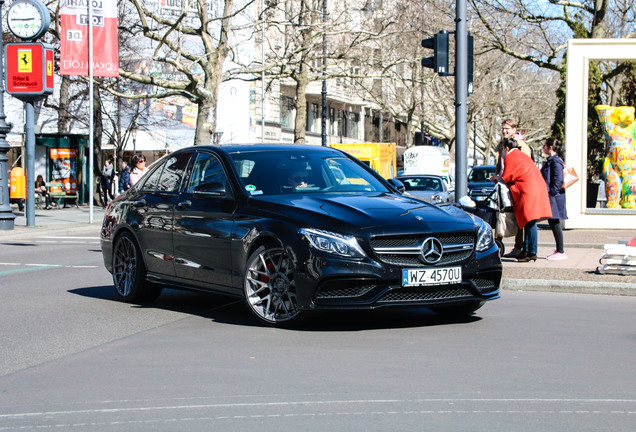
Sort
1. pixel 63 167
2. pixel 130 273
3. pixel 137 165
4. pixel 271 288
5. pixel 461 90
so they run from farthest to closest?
1. pixel 63 167
2. pixel 137 165
3. pixel 461 90
4. pixel 130 273
5. pixel 271 288

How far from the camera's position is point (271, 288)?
8.07 m

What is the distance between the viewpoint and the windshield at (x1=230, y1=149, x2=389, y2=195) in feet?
28.6

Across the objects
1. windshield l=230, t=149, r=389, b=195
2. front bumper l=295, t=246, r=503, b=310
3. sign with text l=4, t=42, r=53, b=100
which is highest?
sign with text l=4, t=42, r=53, b=100

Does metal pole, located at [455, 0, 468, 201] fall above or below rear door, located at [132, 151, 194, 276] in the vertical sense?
above

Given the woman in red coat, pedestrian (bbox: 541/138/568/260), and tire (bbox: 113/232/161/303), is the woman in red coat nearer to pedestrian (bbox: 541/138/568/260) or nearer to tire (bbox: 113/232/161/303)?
pedestrian (bbox: 541/138/568/260)

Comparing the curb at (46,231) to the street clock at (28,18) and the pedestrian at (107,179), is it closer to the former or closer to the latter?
the street clock at (28,18)

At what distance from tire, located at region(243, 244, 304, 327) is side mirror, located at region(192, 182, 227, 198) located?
85 cm

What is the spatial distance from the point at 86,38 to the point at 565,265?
1755 centimetres

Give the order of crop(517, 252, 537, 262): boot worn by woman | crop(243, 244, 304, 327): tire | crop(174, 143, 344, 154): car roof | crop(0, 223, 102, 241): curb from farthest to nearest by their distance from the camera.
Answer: crop(0, 223, 102, 241): curb → crop(517, 252, 537, 262): boot worn by woman → crop(174, 143, 344, 154): car roof → crop(243, 244, 304, 327): tire

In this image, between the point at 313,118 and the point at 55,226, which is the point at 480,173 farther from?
the point at 313,118

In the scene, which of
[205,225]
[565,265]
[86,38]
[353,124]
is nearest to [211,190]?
[205,225]

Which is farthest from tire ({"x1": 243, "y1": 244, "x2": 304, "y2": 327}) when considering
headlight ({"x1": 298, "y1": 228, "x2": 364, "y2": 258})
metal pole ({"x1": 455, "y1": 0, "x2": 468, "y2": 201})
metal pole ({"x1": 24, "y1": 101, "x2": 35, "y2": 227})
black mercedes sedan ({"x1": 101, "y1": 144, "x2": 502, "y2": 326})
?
metal pole ({"x1": 24, "y1": 101, "x2": 35, "y2": 227})

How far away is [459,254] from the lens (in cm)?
793

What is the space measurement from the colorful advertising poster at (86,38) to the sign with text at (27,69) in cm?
304
